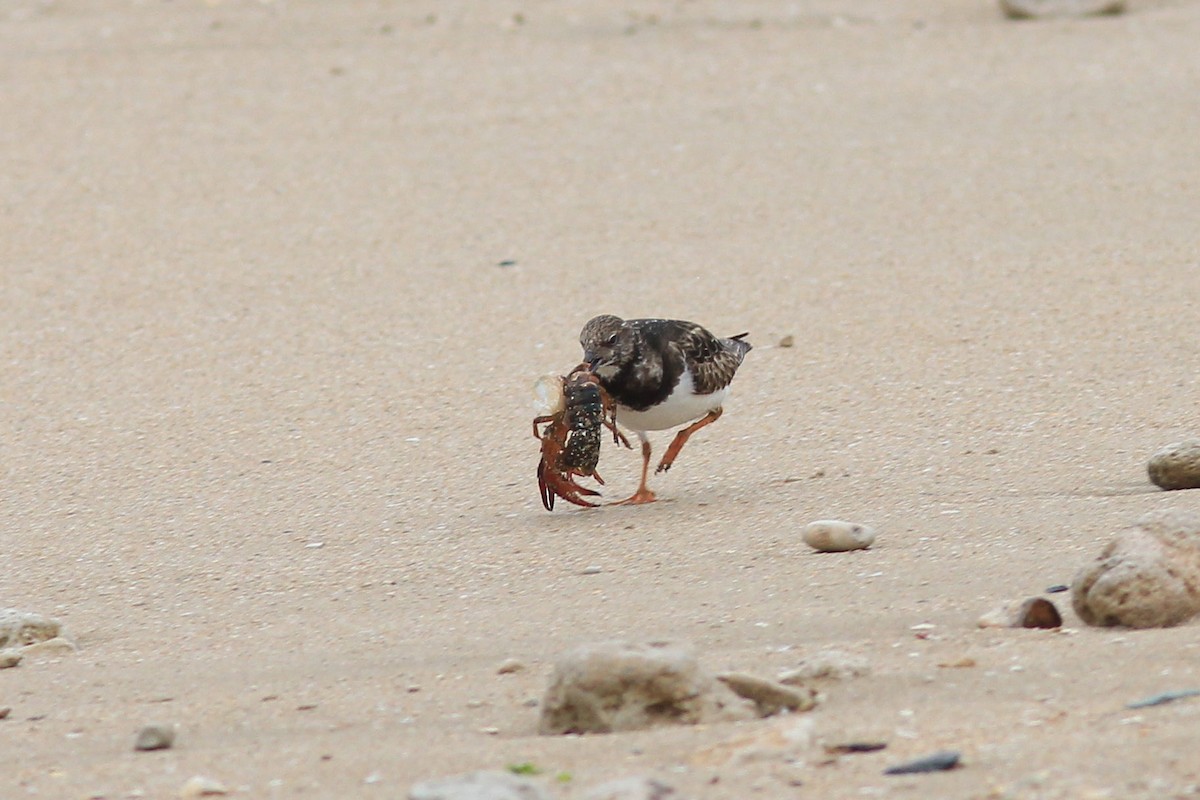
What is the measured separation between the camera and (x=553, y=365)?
26.7ft

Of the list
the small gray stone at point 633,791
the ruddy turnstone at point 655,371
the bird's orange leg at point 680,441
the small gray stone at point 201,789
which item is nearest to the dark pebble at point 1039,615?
the small gray stone at point 633,791

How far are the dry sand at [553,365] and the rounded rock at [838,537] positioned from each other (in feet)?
0.18

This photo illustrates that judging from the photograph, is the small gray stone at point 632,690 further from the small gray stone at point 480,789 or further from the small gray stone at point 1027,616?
the small gray stone at point 1027,616

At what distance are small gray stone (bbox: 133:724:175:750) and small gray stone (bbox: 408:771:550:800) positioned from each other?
0.90 meters

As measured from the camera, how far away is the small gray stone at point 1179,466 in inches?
217

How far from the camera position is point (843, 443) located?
680cm

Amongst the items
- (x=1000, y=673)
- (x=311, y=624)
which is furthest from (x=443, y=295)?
(x=1000, y=673)

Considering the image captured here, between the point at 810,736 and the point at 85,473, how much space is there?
13.5 feet

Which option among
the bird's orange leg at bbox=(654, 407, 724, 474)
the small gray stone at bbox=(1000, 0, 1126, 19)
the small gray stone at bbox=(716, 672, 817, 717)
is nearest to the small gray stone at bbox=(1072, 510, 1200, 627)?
the small gray stone at bbox=(716, 672, 817, 717)

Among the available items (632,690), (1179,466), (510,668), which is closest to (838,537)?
(1179,466)

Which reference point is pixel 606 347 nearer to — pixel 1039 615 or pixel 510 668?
pixel 510 668

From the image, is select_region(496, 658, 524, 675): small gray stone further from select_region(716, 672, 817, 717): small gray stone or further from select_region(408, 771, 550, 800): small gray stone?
select_region(408, 771, 550, 800): small gray stone

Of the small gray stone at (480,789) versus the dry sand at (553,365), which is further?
the dry sand at (553,365)

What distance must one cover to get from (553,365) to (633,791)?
16.7 feet
